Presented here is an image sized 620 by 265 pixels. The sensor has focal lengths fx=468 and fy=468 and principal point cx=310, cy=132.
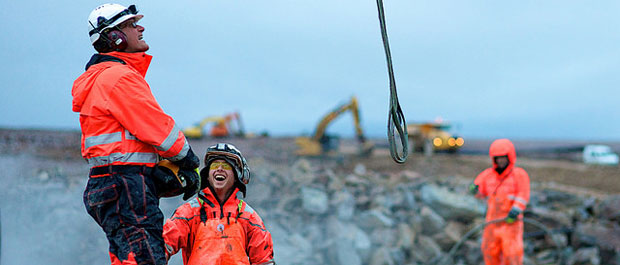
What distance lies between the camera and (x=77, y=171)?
27.9 feet

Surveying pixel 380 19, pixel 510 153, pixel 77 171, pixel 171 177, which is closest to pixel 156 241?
pixel 171 177

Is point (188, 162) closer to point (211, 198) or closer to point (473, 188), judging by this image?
point (211, 198)

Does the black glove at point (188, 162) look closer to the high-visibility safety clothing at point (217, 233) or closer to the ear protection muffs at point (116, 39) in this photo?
the high-visibility safety clothing at point (217, 233)

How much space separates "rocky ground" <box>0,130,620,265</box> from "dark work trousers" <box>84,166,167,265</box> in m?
4.21

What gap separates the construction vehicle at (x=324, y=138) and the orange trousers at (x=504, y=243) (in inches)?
523

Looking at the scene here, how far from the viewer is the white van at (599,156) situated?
21.6m

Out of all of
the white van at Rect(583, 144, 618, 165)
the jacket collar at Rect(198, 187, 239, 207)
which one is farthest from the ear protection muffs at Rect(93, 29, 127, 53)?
the white van at Rect(583, 144, 618, 165)

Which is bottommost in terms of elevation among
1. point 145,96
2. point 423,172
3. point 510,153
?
point 423,172

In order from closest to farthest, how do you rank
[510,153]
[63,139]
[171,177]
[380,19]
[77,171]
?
[380,19] < [171,177] < [510,153] < [77,171] < [63,139]

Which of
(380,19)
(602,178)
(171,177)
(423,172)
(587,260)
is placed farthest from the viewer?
(423,172)

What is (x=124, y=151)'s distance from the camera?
219 centimetres

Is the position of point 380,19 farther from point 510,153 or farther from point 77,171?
point 77,171

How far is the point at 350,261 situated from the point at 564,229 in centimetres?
415

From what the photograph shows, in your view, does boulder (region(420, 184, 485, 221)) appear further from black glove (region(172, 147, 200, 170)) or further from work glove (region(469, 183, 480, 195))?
black glove (region(172, 147, 200, 170))
